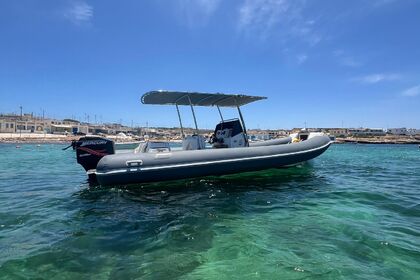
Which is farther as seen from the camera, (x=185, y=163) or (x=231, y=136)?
(x=231, y=136)

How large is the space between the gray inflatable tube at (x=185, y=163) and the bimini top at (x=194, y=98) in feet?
7.09

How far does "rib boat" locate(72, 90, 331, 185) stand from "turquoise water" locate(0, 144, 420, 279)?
0.62 meters

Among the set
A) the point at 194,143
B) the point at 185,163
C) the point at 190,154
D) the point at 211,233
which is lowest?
the point at 211,233

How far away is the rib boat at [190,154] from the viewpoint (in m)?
9.72

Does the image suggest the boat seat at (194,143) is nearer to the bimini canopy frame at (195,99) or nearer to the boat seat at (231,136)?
the bimini canopy frame at (195,99)

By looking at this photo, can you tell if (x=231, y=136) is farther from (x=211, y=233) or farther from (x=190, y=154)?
(x=211, y=233)

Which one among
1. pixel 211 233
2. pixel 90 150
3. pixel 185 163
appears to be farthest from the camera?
pixel 90 150

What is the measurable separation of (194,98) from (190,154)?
→ 2.69 meters

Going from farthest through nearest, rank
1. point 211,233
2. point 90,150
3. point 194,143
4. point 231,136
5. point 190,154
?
point 231,136 → point 194,143 → point 90,150 → point 190,154 → point 211,233

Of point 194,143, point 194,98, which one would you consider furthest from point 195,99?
point 194,143

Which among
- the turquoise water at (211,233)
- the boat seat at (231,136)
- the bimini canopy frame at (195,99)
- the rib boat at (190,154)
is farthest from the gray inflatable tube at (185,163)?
the bimini canopy frame at (195,99)

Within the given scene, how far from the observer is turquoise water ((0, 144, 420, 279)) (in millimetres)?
4383

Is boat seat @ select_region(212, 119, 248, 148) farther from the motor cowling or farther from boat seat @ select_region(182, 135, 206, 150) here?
the motor cowling

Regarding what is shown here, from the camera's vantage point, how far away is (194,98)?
12.3 m
